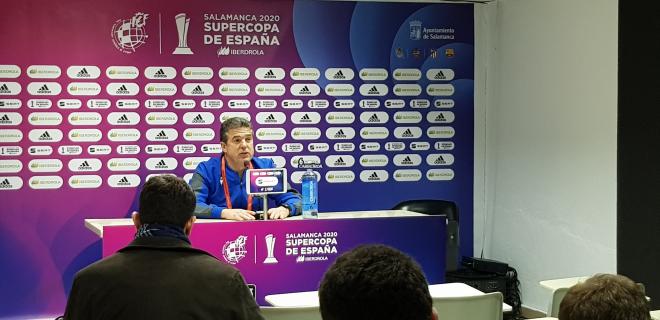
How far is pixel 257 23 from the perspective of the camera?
6.12 m

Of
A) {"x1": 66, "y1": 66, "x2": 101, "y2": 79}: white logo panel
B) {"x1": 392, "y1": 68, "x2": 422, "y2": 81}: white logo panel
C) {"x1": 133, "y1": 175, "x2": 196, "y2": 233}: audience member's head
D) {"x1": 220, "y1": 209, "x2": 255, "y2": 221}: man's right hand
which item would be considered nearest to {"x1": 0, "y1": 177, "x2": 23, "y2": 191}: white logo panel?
{"x1": 66, "y1": 66, "x2": 101, "y2": 79}: white logo panel

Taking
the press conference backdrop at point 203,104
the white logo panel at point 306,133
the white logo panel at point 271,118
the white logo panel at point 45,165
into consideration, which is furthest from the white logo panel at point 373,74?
the white logo panel at point 45,165

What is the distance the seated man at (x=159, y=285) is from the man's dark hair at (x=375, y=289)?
872mm

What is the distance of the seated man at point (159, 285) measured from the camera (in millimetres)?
2035

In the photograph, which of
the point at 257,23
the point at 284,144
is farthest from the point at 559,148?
the point at 257,23

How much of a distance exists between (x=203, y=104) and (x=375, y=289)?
16.2 ft

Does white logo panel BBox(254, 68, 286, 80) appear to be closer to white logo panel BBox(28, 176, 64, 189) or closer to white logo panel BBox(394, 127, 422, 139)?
white logo panel BBox(394, 127, 422, 139)

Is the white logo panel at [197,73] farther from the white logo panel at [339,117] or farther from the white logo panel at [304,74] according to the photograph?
the white logo panel at [339,117]

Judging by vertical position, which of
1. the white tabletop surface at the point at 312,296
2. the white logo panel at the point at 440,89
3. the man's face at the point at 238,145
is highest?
the white logo panel at the point at 440,89

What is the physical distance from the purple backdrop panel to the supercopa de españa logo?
7.63 ft

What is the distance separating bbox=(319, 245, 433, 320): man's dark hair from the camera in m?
1.19

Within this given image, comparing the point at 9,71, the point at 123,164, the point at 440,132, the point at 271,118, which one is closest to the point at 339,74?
the point at 271,118

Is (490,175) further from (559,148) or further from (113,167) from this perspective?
(113,167)

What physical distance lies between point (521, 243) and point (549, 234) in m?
0.41
